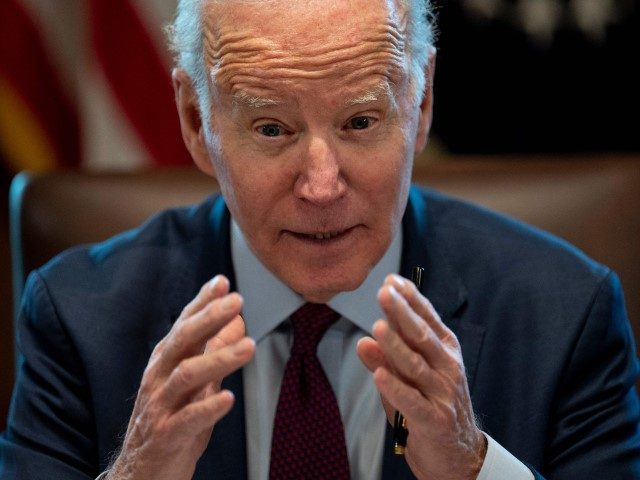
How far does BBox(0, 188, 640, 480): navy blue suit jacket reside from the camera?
170 cm

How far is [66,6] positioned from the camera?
10.5ft

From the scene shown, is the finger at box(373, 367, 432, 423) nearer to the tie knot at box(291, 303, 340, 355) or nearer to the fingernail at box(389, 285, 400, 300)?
the fingernail at box(389, 285, 400, 300)

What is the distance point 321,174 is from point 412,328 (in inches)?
12.9

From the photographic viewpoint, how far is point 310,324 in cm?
176

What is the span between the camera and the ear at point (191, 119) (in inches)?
70.1

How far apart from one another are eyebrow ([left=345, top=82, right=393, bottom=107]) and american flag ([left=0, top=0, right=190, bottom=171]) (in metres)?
1.71

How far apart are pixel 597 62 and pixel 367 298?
1518mm

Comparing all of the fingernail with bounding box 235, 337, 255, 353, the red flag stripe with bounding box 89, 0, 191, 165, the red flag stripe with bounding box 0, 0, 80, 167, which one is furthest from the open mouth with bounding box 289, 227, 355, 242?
the red flag stripe with bounding box 0, 0, 80, 167

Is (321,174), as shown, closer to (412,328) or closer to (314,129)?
(314,129)

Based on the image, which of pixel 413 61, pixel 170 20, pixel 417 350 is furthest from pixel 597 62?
pixel 417 350

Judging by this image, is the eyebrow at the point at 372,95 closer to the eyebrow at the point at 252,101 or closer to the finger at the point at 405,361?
the eyebrow at the point at 252,101

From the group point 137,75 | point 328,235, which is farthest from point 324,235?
point 137,75

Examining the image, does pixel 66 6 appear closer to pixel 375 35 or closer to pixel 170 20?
pixel 170 20

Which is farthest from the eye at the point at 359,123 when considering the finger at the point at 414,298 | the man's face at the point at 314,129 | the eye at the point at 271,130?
the finger at the point at 414,298
